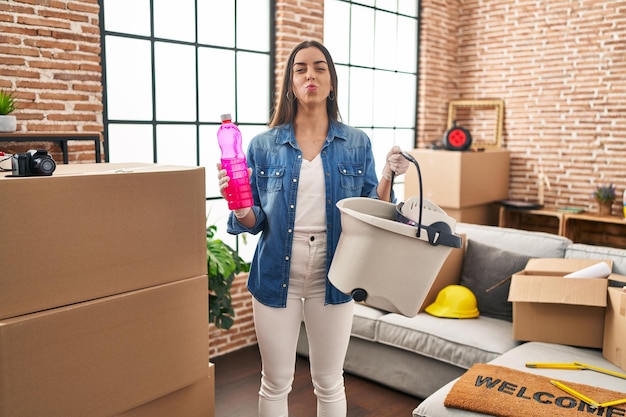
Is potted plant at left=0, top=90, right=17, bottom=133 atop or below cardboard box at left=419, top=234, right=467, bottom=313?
atop

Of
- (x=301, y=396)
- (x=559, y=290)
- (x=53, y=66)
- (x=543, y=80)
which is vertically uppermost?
(x=543, y=80)

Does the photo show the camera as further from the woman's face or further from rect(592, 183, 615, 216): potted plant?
rect(592, 183, 615, 216): potted plant

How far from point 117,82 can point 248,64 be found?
945 millimetres

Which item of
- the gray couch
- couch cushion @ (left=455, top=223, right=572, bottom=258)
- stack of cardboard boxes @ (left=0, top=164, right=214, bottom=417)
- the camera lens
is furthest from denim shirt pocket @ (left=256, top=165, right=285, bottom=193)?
couch cushion @ (left=455, top=223, right=572, bottom=258)

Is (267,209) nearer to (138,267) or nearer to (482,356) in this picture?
(138,267)

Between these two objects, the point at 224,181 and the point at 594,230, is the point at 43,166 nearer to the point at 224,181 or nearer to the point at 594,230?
the point at 224,181

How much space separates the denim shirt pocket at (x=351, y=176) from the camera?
1924 mm

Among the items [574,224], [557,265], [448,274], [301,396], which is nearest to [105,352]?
[301,396]

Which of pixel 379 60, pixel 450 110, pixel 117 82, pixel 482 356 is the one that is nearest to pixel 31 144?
pixel 117 82

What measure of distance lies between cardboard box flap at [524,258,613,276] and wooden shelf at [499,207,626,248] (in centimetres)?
189

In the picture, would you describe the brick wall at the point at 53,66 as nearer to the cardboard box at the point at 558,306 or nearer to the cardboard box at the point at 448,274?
the cardboard box at the point at 448,274

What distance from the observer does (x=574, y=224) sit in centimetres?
504

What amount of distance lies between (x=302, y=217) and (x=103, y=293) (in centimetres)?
76

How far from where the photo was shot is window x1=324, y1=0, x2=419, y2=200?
4680 mm
